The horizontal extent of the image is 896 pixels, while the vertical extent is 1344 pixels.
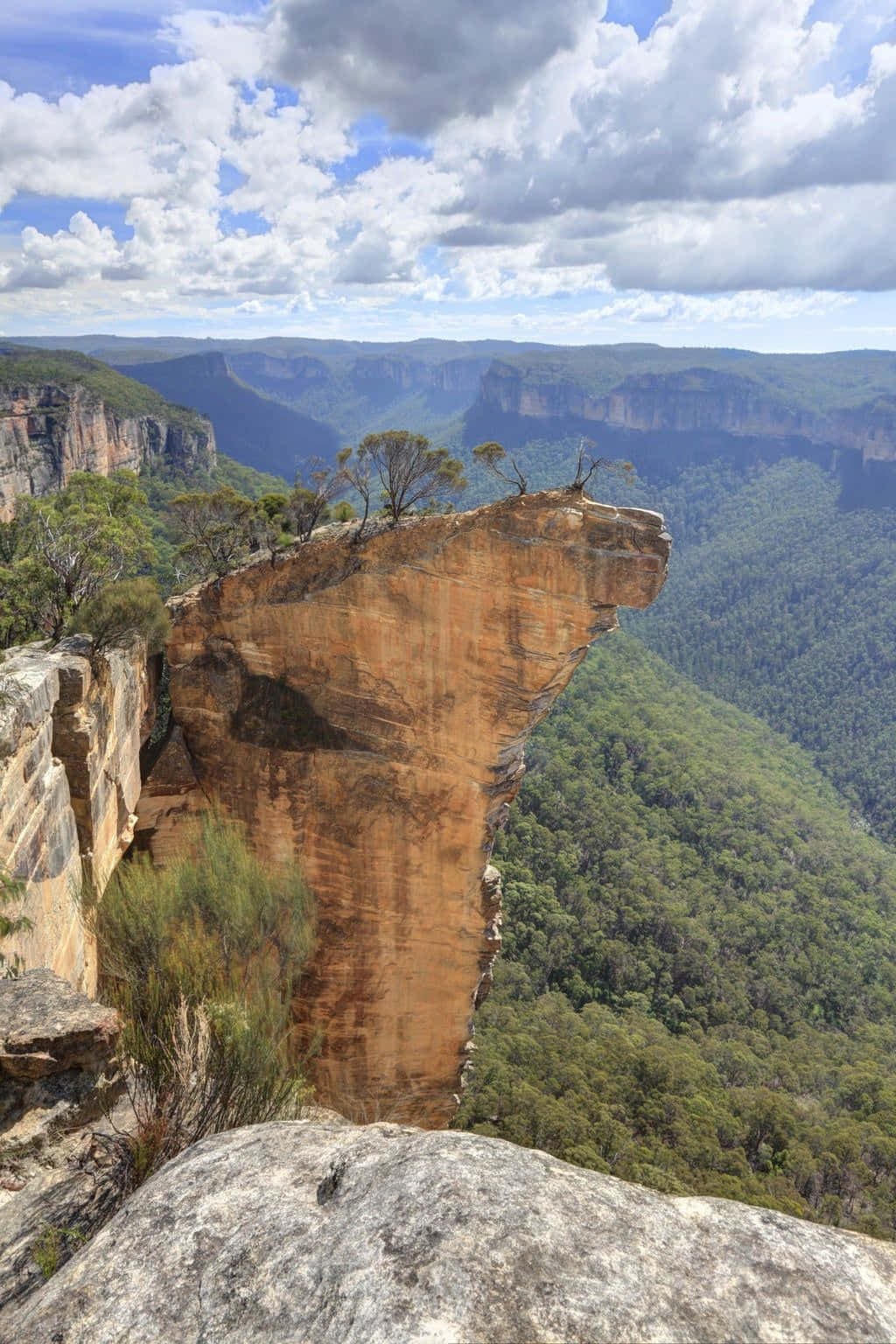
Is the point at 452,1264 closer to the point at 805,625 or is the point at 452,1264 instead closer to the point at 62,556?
the point at 62,556

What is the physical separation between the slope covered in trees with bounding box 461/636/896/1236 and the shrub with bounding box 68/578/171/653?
799 inches

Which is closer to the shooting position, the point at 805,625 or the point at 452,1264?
the point at 452,1264

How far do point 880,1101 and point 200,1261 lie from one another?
40.3 m

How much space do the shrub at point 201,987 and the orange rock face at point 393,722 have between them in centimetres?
168

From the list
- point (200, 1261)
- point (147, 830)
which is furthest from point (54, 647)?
point (200, 1261)

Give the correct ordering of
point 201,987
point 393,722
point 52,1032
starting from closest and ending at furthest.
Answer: point 52,1032, point 201,987, point 393,722

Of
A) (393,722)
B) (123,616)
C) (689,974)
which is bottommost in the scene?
(689,974)

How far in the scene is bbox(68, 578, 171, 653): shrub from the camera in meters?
15.4

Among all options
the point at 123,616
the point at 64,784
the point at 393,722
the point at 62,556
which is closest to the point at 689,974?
the point at 393,722

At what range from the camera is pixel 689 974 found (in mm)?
45781

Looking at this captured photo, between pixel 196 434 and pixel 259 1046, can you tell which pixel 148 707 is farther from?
pixel 196 434

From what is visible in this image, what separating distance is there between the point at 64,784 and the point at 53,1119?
6308 mm

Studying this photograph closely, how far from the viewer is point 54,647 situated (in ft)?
47.3

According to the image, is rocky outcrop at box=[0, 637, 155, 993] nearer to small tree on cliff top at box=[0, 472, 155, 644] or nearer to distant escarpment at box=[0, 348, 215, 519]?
small tree on cliff top at box=[0, 472, 155, 644]
